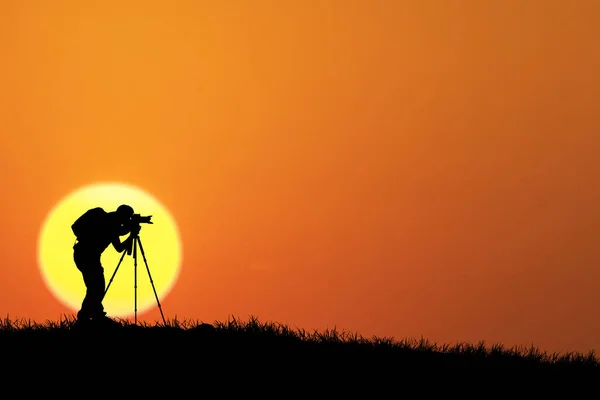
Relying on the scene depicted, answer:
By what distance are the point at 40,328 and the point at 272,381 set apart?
535 cm

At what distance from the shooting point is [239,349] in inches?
591

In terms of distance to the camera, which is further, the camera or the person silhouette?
the camera

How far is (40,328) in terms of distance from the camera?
650 inches

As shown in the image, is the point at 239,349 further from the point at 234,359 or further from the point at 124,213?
the point at 124,213

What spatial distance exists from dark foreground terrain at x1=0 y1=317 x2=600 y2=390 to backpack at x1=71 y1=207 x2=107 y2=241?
170 cm

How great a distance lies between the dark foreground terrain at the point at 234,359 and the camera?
13.6 metres

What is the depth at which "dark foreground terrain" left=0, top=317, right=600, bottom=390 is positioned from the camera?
44.7 feet

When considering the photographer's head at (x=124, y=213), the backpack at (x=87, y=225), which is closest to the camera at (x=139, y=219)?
the photographer's head at (x=124, y=213)

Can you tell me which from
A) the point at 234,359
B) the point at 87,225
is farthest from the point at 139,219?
the point at 234,359

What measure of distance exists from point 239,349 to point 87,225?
14.3 ft

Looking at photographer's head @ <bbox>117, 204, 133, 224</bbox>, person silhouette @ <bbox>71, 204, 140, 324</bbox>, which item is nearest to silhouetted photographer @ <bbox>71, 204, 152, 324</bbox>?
person silhouette @ <bbox>71, 204, 140, 324</bbox>

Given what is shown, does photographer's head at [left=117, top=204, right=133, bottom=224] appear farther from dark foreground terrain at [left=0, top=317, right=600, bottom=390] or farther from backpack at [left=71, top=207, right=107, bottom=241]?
dark foreground terrain at [left=0, top=317, right=600, bottom=390]

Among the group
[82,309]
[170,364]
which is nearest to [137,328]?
[82,309]

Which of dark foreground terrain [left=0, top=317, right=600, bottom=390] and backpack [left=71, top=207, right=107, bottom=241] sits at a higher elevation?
backpack [left=71, top=207, right=107, bottom=241]
